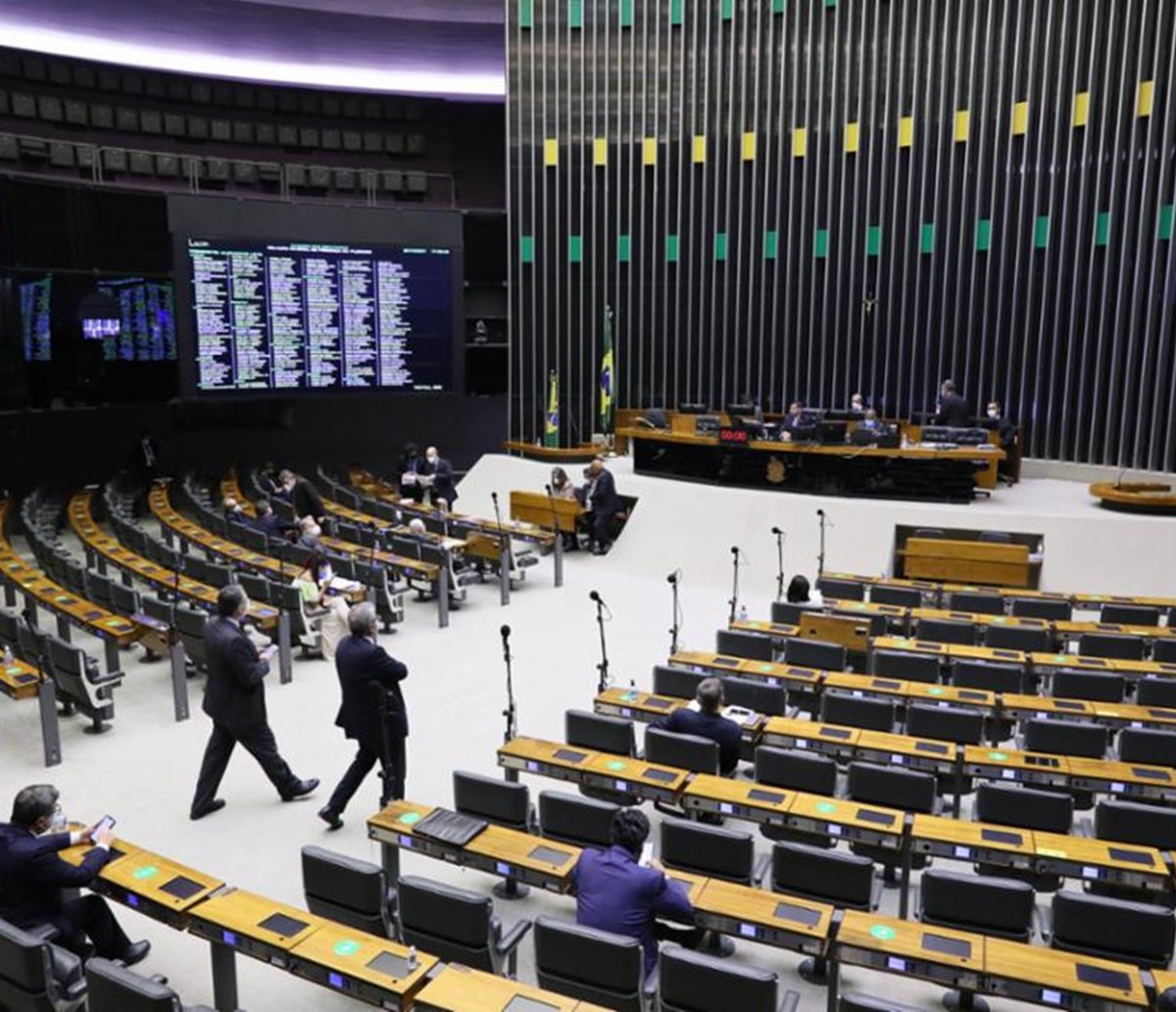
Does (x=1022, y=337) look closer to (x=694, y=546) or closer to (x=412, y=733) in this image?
(x=694, y=546)

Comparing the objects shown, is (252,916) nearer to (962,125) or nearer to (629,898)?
(629,898)

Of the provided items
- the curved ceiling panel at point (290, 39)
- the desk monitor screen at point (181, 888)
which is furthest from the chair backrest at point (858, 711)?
the curved ceiling panel at point (290, 39)

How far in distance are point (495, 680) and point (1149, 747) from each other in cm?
478

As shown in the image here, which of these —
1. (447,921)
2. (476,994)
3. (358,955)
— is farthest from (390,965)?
(447,921)

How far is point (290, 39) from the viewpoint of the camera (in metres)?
18.9

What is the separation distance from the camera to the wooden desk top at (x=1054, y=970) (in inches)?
141

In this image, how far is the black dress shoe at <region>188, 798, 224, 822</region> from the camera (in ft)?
20.3

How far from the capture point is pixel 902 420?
16.6 meters

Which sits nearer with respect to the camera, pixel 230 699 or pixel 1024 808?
pixel 1024 808

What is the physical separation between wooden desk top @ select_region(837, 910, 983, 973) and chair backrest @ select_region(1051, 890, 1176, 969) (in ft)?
1.61

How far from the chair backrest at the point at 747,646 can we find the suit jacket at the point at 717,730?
2.08 m

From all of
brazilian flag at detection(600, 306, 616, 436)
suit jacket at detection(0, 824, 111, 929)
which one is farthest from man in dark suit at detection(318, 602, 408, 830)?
brazilian flag at detection(600, 306, 616, 436)

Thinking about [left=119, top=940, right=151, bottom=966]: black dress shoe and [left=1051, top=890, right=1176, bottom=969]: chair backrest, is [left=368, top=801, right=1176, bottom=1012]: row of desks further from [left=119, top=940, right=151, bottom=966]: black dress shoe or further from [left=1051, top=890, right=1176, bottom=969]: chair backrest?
[left=119, top=940, right=151, bottom=966]: black dress shoe

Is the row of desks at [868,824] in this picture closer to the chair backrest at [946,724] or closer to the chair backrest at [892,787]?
the chair backrest at [892,787]
